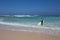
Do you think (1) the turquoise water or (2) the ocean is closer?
(2) the ocean

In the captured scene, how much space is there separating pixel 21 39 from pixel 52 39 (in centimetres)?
77

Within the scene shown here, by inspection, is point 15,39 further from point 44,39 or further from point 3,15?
point 3,15

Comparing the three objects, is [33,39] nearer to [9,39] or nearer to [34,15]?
[9,39]

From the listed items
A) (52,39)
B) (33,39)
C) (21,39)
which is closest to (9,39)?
(21,39)

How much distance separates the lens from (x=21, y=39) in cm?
295

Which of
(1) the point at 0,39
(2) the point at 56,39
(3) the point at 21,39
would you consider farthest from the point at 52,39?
(1) the point at 0,39

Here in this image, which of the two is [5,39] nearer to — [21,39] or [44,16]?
[21,39]

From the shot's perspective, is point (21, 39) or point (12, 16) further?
point (12, 16)

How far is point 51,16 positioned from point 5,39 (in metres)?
9.61

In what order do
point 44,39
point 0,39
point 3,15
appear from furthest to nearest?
point 3,15 < point 44,39 < point 0,39

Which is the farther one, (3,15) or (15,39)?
(3,15)

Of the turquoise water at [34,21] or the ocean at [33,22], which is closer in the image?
the ocean at [33,22]

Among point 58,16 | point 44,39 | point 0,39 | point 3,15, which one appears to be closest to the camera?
point 0,39

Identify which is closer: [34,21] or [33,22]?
[33,22]
